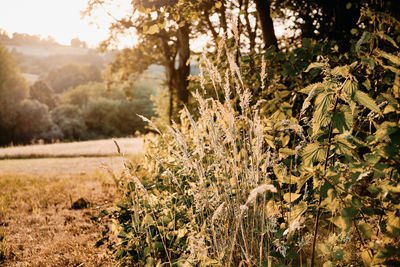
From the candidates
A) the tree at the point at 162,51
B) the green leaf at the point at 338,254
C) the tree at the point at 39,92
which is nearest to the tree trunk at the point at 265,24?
the tree at the point at 162,51

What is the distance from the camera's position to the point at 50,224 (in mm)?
3561

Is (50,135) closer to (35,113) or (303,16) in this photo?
(35,113)

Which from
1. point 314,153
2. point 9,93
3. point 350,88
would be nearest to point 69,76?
point 9,93

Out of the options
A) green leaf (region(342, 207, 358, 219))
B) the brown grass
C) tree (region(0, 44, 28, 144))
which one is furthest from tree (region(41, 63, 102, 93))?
green leaf (region(342, 207, 358, 219))

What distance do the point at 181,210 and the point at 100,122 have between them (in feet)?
144

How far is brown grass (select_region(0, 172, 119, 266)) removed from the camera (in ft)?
8.36

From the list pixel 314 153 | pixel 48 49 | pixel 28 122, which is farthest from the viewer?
pixel 48 49

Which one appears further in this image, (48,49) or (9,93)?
(48,49)

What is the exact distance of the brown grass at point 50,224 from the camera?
255 cm

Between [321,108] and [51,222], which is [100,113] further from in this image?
[321,108]

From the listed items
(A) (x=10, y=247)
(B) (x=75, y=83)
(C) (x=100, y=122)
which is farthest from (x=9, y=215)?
(B) (x=75, y=83)

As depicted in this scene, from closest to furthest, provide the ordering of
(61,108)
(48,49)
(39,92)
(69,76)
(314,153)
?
(314,153)
(61,108)
(39,92)
(69,76)
(48,49)

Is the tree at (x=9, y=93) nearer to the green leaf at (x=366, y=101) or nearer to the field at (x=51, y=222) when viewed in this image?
the field at (x=51, y=222)

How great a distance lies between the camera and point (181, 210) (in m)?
1.97
